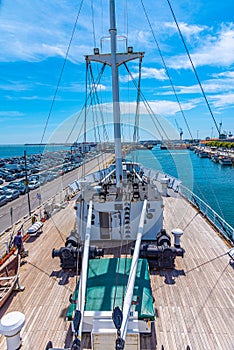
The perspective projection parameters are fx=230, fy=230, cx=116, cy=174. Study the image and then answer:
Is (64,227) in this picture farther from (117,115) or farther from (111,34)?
(111,34)

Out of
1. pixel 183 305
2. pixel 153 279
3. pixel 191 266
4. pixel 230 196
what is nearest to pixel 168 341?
pixel 183 305

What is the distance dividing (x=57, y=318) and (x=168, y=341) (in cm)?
224

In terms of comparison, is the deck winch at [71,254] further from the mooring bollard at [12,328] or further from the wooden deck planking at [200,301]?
the mooring bollard at [12,328]

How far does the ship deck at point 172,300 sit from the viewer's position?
165 inches

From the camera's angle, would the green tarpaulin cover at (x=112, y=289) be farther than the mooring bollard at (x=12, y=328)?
Yes

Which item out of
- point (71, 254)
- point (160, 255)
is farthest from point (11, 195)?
point (160, 255)

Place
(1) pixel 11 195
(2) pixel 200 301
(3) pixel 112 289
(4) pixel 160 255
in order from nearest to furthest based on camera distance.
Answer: (3) pixel 112 289, (2) pixel 200 301, (4) pixel 160 255, (1) pixel 11 195

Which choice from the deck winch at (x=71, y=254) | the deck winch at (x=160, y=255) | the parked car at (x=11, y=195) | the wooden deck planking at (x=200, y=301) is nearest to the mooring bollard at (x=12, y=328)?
the wooden deck planking at (x=200, y=301)

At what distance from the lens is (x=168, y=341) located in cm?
413

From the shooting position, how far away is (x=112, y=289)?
4.70 metres

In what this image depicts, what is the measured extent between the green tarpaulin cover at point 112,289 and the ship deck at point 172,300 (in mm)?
536

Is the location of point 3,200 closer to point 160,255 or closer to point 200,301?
point 160,255

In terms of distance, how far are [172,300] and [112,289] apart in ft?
4.91

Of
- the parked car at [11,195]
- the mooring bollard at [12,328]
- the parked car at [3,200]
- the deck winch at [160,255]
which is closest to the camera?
the mooring bollard at [12,328]
